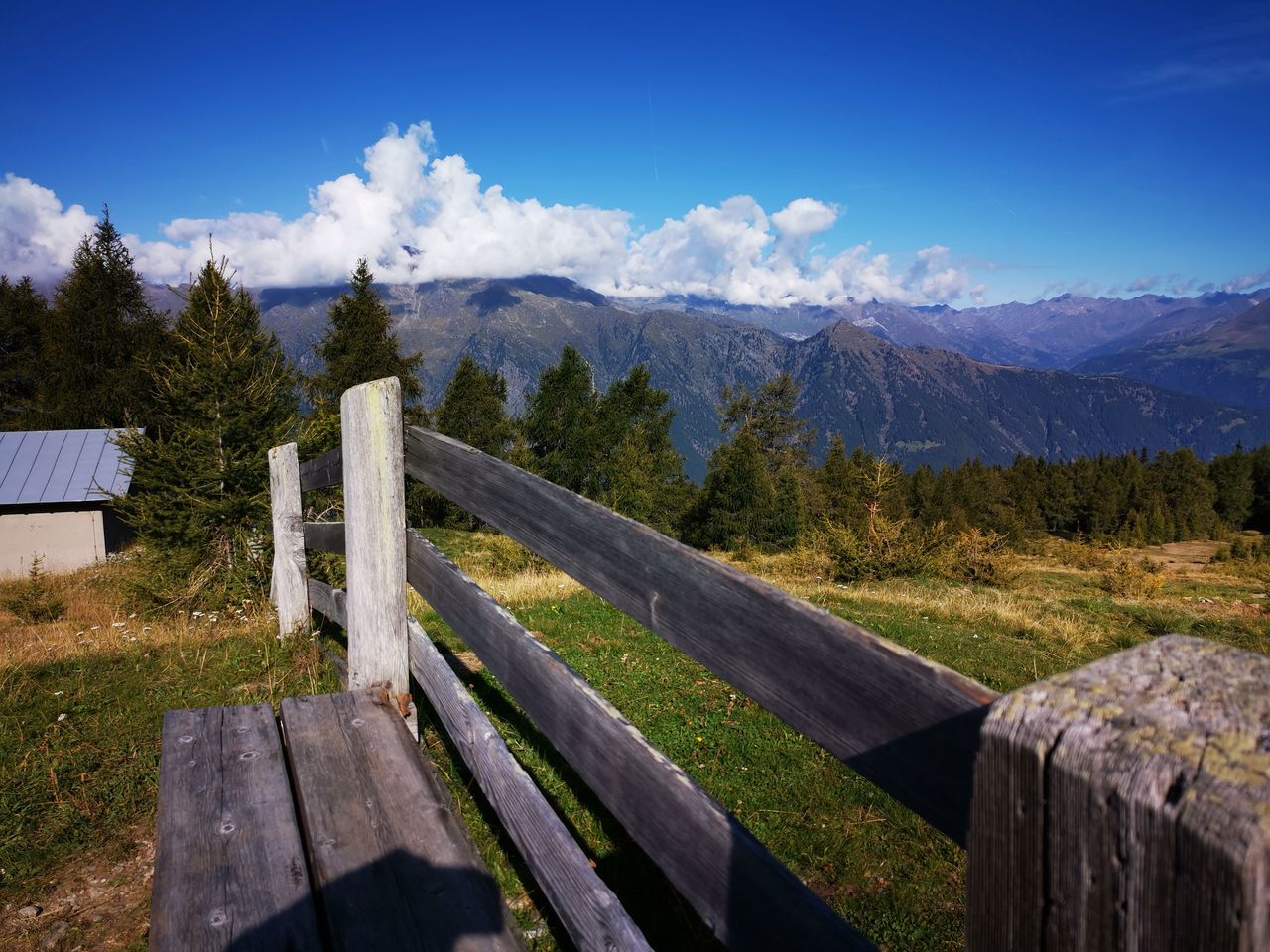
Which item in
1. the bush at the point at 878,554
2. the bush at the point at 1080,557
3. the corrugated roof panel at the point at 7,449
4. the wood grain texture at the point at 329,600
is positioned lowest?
the bush at the point at 1080,557

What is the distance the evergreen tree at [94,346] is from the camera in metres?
36.1

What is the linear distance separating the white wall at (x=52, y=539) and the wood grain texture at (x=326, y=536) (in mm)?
25336

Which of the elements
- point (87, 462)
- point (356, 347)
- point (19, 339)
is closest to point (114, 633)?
point (87, 462)

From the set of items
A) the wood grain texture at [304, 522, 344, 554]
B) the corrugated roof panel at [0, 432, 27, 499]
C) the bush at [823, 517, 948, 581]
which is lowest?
the bush at [823, 517, 948, 581]

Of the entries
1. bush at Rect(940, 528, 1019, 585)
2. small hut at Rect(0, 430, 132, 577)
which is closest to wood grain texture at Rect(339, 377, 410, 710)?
bush at Rect(940, 528, 1019, 585)

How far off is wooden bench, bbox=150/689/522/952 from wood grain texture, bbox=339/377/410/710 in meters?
0.39

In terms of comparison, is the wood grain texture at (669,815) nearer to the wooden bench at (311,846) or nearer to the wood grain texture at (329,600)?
the wooden bench at (311,846)

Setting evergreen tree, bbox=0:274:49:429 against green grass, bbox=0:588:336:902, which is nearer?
green grass, bbox=0:588:336:902

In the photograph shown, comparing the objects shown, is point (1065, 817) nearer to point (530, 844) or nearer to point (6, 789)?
point (530, 844)

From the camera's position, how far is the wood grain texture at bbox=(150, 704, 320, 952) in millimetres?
1799

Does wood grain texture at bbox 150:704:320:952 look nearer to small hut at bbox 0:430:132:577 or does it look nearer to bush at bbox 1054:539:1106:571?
small hut at bbox 0:430:132:577

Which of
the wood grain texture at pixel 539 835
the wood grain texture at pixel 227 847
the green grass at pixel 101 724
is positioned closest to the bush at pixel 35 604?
the green grass at pixel 101 724

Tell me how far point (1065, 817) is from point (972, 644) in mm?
9360

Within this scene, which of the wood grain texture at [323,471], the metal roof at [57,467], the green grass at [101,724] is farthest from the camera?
the metal roof at [57,467]
